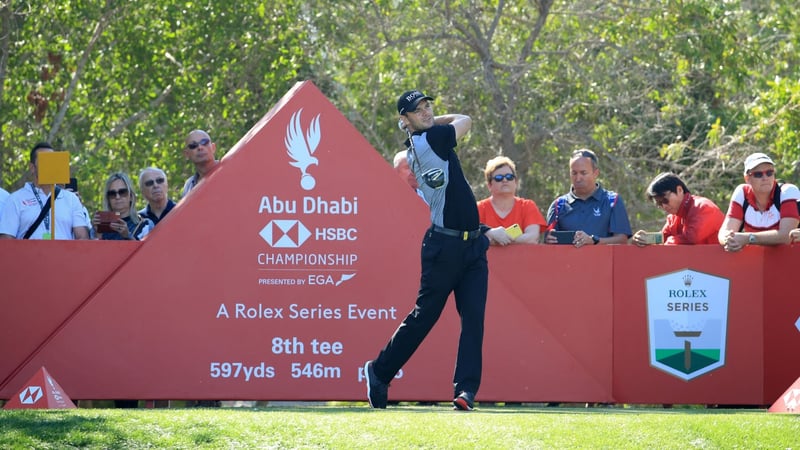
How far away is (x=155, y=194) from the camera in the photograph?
37.1 feet

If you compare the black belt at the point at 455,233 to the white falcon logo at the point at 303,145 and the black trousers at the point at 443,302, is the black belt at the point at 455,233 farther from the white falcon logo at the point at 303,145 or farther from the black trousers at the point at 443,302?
the white falcon logo at the point at 303,145

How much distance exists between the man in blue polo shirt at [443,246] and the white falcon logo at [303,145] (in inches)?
57.8

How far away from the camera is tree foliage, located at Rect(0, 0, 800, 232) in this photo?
1845 cm

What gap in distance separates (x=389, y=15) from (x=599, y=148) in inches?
137

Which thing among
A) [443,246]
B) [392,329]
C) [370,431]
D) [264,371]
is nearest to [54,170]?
[264,371]

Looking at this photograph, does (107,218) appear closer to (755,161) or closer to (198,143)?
(198,143)

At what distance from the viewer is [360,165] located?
33.2ft

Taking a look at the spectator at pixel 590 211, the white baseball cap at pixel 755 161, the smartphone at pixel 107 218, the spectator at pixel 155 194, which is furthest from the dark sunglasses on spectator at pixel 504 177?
the smartphone at pixel 107 218

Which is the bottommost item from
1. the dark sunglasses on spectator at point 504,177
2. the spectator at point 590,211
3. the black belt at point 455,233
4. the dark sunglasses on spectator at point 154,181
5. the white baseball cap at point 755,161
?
the black belt at point 455,233

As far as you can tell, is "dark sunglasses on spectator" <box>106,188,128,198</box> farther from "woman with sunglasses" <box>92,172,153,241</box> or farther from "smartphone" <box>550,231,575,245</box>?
"smartphone" <box>550,231,575,245</box>

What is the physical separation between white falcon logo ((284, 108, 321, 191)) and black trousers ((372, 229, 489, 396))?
1588mm

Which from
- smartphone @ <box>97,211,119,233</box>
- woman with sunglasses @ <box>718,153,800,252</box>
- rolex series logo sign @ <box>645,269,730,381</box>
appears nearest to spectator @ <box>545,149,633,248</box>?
rolex series logo sign @ <box>645,269,730,381</box>

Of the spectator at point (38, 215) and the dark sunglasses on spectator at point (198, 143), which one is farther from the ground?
the dark sunglasses on spectator at point (198, 143)

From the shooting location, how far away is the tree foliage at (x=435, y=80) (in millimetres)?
18453
